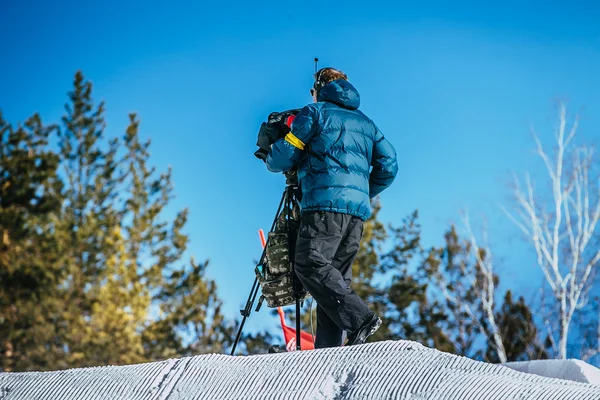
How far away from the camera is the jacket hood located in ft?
13.6

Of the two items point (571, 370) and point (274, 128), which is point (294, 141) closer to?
point (274, 128)

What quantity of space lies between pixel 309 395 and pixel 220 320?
22558 mm

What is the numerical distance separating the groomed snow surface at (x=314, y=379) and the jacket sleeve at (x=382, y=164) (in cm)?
201

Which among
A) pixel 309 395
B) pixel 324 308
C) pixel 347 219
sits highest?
pixel 347 219

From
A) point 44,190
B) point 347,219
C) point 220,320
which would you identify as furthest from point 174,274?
point 347,219

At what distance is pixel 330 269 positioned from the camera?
12.7ft

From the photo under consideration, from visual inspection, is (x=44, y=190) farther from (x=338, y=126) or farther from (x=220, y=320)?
(x=338, y=126)

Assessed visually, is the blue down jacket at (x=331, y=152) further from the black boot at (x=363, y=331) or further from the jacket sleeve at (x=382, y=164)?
the black boot at (x=363, y=331)

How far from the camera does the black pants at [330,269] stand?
12.2 ft

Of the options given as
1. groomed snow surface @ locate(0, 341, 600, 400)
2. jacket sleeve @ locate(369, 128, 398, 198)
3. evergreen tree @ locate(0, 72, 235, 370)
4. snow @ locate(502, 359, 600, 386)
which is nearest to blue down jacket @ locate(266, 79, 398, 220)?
jacket sleeve @ locate(369, 128, 398, 198)

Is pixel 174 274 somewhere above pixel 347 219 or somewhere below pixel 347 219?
above

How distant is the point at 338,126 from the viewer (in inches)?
159

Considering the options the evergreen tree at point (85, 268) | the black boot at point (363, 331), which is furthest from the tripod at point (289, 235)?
the evergreen tree at point (85, 268)

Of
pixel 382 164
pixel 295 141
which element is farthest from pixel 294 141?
pixel 382 164
